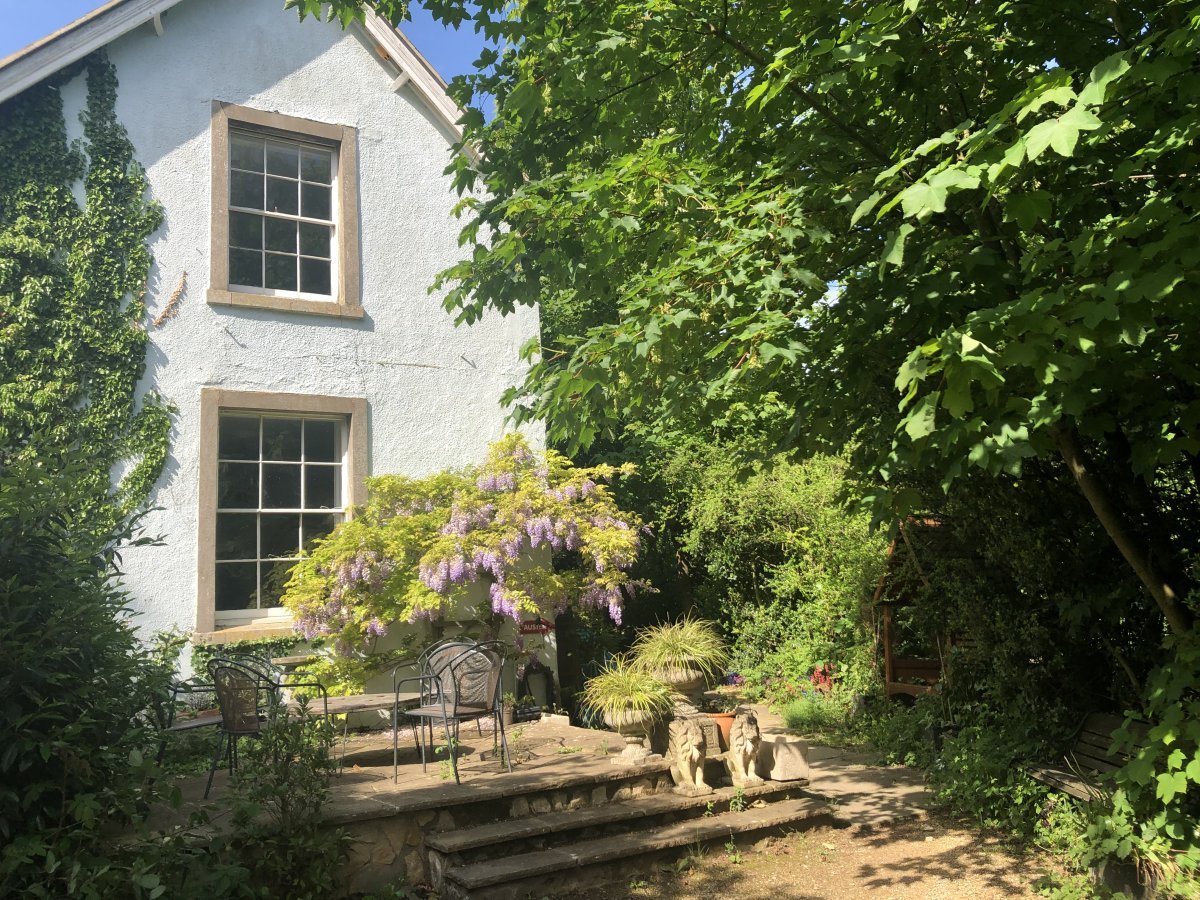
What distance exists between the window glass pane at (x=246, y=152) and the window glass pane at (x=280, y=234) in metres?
0.58

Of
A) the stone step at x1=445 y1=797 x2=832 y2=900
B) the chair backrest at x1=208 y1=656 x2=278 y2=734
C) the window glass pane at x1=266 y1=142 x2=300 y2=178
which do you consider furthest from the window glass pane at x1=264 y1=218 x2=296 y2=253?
the stone step at x1=445 y1=797 x2=832 y2=900

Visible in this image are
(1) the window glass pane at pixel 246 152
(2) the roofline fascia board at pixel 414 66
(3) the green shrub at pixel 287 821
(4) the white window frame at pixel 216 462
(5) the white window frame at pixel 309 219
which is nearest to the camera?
(3) the green shrub at pixel 287 821

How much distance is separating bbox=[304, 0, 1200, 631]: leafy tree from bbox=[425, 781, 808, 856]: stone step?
236 cm

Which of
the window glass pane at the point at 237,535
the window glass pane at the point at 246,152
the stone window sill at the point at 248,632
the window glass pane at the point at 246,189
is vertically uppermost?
the window glass pane at the point at 246,152

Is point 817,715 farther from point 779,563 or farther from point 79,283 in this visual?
point 79,283

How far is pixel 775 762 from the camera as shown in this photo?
7.00 metres

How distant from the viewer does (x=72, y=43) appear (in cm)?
852

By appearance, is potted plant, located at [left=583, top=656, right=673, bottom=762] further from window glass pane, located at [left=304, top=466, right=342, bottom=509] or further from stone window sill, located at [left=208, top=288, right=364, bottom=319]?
stone window sill, located at [left=208, top=288, right=364, bottom=319]

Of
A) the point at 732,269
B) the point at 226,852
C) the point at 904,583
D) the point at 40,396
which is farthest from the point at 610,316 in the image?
the point at 226,852

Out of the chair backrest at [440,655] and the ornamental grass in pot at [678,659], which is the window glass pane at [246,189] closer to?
the chair backrest at [440,655]

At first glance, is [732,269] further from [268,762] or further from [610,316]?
[610,316]

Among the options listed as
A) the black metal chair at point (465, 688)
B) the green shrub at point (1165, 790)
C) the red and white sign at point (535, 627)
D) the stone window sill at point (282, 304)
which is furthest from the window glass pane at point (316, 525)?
the green shrub at point (1165, 790)

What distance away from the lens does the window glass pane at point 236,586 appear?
29.4 ft

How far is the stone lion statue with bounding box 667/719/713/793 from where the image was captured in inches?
259
